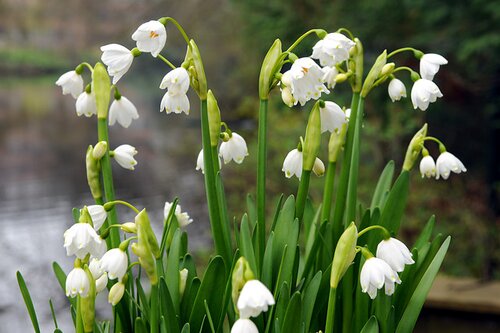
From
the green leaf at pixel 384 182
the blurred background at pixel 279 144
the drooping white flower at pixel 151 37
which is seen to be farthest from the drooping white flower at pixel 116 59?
the blurred background at pixel 279 144

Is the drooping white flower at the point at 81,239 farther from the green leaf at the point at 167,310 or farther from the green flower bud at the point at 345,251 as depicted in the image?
the green flower bud at the point at 345,251

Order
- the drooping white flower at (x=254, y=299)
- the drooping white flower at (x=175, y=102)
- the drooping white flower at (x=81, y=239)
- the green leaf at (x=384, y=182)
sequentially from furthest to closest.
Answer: the green leaf at (x=384, y=182) < the drooping white flower at (x=175, y=102) < the drooping white flower at (x=81, y=239) < the drooping white flower at (x=254, y=299)

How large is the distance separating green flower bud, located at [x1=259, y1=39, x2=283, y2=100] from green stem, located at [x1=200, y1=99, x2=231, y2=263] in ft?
0.27

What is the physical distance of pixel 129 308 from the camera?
960 mm

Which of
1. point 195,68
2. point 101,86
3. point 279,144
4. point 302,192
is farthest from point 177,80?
point 279,144

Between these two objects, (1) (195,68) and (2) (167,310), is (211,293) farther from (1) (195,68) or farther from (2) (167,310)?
(1) (195,68)

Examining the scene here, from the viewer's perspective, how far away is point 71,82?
3.25ft

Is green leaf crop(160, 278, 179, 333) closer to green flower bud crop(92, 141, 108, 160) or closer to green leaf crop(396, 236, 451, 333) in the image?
green flower bud crop(92, 141, 108, 160)

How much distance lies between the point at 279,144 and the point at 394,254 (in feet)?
15.1

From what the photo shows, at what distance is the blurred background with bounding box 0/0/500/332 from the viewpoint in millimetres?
3342

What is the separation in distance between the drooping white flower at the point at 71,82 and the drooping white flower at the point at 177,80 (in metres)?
0.20

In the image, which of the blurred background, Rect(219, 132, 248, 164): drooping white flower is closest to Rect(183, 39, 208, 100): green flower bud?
Rect(219, 132, 248, 164): drooping white flower

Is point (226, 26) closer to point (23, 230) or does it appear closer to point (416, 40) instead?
point (23, 230)

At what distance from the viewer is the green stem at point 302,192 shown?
3.02 feet
